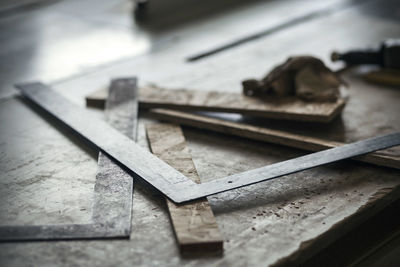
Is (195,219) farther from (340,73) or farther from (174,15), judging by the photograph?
(174,15)

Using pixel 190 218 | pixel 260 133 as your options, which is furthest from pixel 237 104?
pixel 190 218

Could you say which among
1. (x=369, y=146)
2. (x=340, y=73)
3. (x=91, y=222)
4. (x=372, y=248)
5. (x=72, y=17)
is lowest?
(x=372, y=248)

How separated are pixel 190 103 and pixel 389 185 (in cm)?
126

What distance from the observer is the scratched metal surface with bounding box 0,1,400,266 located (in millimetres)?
2031

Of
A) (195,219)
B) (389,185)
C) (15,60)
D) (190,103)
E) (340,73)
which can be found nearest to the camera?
(195,219)

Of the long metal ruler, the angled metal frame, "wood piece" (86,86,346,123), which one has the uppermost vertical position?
"wood piece" (86,86,346,123)

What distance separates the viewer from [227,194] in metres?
2.42

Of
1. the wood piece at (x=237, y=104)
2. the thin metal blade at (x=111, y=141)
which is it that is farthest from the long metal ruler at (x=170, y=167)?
the wood piece at (x=237, y=104)

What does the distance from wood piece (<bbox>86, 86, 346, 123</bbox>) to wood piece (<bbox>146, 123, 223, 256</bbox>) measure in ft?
1.46

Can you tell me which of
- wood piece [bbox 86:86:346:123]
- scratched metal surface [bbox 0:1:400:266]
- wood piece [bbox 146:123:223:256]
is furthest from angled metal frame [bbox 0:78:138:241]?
wood piece [bbox 86:86:346:123]

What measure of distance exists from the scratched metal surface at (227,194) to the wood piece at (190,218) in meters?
0.05

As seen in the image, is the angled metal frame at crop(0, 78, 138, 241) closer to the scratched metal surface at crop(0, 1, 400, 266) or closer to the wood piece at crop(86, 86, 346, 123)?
the scratched metal surface at crop(0, 1, 400, 266)

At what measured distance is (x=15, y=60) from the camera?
14.6ft

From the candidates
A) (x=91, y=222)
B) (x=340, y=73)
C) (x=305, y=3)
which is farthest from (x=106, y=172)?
(x=305, y=3)
